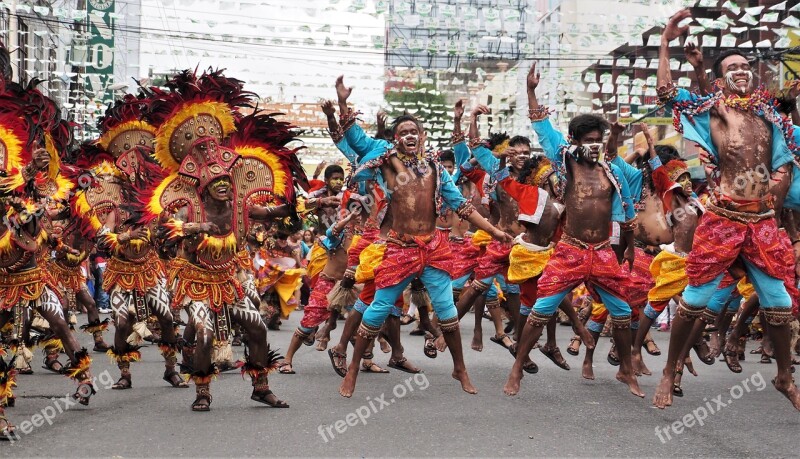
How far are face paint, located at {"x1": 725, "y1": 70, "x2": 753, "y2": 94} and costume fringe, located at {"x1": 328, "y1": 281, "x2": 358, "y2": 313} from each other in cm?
461

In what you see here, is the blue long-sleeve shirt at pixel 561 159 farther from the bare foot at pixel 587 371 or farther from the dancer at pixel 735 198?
the bare foot at pixel 587 371

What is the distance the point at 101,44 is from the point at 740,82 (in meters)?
17.9

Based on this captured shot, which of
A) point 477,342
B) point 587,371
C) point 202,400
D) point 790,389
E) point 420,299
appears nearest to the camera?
point 790,389

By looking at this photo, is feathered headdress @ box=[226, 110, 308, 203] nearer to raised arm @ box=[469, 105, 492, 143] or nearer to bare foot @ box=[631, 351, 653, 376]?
raised arm @ box=[469, 105, 492, 143]

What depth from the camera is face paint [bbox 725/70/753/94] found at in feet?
22.9

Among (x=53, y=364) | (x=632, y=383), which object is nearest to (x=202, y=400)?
(x=53, y=364)

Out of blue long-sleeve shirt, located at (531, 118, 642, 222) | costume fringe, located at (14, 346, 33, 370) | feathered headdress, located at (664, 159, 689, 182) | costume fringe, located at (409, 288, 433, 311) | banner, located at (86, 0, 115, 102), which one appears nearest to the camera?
blue long-sleeve shirt, located at (531, 118, 642, 222)

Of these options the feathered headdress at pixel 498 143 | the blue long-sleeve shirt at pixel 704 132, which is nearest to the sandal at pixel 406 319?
the feathered headdress at pixel 498 143

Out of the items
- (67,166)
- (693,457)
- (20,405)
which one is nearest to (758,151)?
(693,457)

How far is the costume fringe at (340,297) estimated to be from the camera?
406 inches

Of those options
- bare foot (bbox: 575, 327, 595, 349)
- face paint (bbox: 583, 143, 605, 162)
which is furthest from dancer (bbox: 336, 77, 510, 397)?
bare foot (bbox: 575, 327, 595, 349)

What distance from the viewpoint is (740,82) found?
275 inches

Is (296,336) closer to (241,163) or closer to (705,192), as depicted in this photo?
(241,163)

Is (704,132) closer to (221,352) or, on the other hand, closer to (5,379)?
(221,352)
